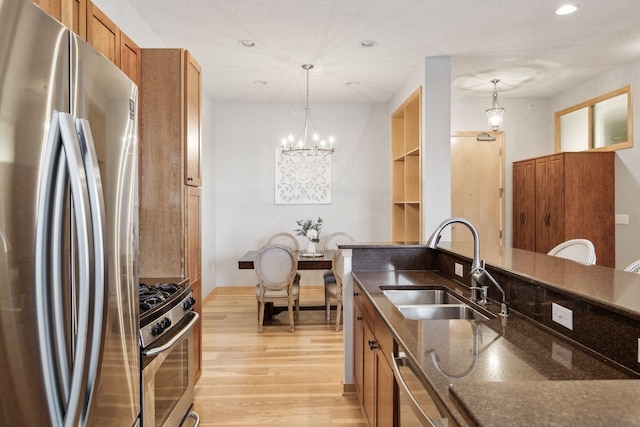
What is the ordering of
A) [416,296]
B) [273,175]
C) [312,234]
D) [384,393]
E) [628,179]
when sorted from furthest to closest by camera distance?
1. [273,175]
2. [312,234]
3. [628,179]
4. [416,296]
5. [384,393]

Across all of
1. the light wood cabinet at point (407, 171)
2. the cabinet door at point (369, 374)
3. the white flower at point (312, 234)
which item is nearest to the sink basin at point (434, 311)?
the cabinet door at point (369, 374)

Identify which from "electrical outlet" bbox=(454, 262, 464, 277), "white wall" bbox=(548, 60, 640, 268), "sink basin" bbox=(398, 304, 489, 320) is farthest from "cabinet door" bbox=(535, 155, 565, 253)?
"sink basin" bbox=(398, 304, 489, 320)

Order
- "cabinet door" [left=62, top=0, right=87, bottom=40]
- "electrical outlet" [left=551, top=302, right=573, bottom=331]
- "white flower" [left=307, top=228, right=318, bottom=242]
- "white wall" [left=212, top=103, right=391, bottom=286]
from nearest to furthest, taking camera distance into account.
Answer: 1. "electrical outlet" [left=551, top=302, right=573, bottom=331]
2. "cabinet door" [left=62, top=0, right=87, bottom=40]
3. "white flower" [left=307, top=228, right=318, bottom=242]
4. "white wall" [left=212, top=103, right=391, bottom=286]

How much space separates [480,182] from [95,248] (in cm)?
572

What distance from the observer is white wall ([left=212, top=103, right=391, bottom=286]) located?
20.1ft

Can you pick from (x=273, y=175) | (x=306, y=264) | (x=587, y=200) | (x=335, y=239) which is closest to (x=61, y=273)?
(x=306, y=264)

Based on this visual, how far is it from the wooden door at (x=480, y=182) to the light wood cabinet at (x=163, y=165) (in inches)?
171

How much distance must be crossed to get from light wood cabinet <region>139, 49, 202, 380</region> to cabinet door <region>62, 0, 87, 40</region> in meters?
0.70

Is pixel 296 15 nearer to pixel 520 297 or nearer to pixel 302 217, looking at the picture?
pixel 520 297

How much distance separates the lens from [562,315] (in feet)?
4.54

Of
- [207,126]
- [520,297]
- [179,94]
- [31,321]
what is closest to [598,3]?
[520,297]

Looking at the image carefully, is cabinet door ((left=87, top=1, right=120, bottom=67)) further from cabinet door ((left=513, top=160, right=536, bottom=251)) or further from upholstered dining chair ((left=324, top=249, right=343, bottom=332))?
cabinet door ((left=513, top=160, right=536, bottom=251))

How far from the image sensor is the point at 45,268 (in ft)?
2.99

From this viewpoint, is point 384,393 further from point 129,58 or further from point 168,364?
point 129,58
